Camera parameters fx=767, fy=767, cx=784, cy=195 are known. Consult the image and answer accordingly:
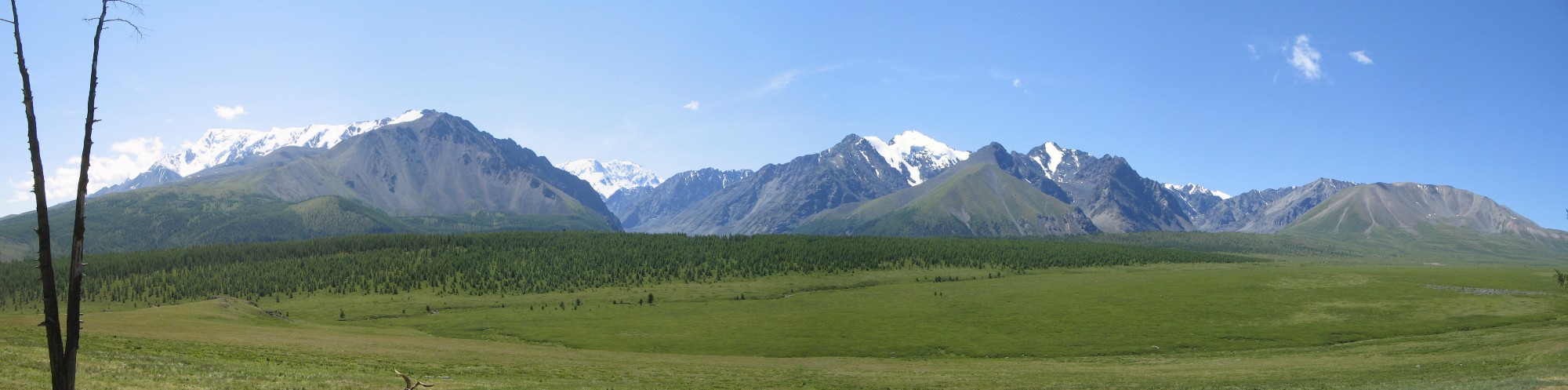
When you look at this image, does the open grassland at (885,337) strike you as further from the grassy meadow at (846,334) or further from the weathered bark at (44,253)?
the weathered bark at (44,253)

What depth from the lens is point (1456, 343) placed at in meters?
87.9

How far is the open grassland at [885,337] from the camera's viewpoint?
57.1m

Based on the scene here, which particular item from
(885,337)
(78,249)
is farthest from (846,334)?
(78,249)

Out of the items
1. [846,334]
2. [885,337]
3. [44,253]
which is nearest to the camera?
[44,253]

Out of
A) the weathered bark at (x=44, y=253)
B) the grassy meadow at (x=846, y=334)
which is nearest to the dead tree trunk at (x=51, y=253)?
the weathered bark at (x=44, y=253)

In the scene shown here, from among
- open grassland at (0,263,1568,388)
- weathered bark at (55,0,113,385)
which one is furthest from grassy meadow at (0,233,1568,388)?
weathered bark at (55,0,113,385)

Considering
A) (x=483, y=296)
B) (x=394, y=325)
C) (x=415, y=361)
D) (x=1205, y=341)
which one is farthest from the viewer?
(x=483, y=296)

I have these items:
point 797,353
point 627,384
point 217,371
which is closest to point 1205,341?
point 797,353

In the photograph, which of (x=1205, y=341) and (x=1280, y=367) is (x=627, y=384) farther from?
(x=1205, y=341)

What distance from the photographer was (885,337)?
109m

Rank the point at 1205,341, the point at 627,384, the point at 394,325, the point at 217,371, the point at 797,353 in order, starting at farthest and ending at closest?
the point at 394,325 → the point at 1205,341 → the point at 797,353 → the point at 627,384 → the point at 217,371

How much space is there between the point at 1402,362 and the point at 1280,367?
10541mm

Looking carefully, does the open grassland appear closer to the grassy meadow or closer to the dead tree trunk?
the grassy meadow

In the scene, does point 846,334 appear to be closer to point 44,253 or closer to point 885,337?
point 885,337
